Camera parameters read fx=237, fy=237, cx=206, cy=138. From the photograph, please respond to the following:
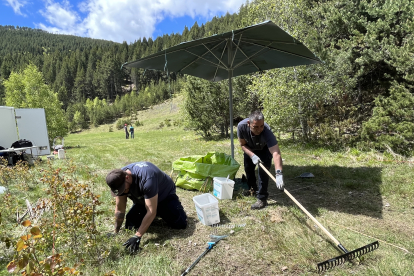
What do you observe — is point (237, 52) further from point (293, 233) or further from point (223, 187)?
point (293, 233)

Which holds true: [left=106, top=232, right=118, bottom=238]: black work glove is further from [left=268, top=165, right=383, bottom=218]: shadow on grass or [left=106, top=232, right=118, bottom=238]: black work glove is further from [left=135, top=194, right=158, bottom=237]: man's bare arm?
[left=268, top=165, right=383, bottom=218]: shadow on grass

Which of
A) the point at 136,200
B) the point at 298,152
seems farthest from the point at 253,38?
the point at 298,152

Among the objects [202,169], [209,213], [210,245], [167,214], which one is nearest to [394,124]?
[202,169]

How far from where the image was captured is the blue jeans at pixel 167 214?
134 inches

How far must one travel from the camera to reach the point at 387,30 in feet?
24.8

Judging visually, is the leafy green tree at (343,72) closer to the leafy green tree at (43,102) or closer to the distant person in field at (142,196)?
the distant person in field at (142,196)

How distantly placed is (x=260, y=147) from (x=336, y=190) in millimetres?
2016

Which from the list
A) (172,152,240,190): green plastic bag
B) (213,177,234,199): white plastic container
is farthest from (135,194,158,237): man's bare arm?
(172,152,240,190): green plastic bag

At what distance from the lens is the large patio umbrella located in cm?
435

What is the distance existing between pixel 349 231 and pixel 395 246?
51 centimetres

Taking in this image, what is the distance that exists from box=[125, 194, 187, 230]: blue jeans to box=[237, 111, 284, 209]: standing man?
135 centimetres

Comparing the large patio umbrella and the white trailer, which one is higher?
the large patio umbrella

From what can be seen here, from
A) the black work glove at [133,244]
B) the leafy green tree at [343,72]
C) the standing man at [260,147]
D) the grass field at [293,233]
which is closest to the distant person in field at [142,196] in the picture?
the black work glove at [133,244]

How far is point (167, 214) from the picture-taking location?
341 centimetres
